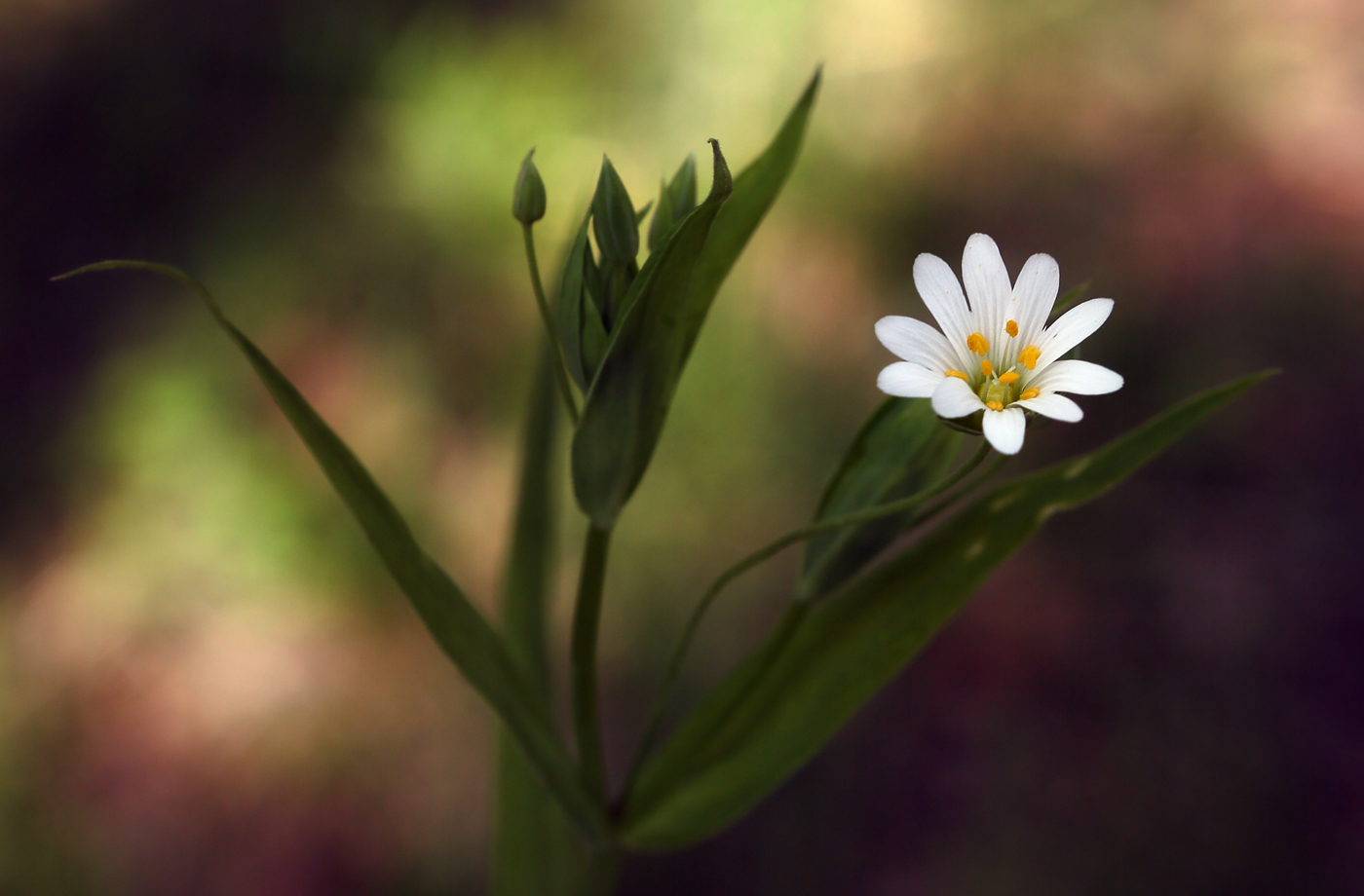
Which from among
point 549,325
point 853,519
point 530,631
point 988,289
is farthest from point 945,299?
point 530,631

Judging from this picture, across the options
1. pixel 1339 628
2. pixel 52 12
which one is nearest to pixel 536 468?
pixel 1339 628

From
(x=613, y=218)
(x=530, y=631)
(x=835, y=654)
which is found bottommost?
(x=835, y=654)

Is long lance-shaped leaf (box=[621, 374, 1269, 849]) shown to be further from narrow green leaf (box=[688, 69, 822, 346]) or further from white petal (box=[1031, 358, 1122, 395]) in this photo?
narrow green leaf (box=[688, 69, 822, 346])

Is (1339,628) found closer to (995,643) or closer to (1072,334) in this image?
(995,643)

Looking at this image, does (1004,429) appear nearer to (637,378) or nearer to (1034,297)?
(1034,297)

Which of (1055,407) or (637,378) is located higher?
(637,378)

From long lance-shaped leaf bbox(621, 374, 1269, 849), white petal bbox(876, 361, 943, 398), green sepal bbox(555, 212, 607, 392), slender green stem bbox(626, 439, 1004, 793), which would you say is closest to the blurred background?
long lance-shaped leaf bbox(621, 374, 1269, 849)
